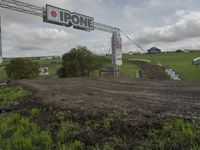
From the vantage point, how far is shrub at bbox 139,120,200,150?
10.7 feet

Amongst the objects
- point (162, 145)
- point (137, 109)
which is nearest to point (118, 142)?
point (162, 145)

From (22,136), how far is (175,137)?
290 centimetres

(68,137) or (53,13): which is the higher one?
(53,13)

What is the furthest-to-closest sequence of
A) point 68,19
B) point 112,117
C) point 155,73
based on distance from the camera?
point 155,73, point 68,19, point 112,117

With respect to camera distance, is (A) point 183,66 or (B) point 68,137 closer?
(B) point 68,137

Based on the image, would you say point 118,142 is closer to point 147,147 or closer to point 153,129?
point 147,147

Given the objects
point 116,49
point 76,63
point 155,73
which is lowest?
point 155,73

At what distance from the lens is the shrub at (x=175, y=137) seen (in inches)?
128

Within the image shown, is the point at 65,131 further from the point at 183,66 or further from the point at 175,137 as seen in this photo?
the point at 183,66

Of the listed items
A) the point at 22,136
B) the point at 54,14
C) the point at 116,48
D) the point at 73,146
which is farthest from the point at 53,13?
the point at 73,146

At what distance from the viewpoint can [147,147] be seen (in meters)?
3.32

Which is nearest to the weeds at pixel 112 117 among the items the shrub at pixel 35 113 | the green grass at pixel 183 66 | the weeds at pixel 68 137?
the weeds at pixel 68 137

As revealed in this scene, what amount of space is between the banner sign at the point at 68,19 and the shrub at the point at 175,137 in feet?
49.2

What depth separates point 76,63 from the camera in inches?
1008
